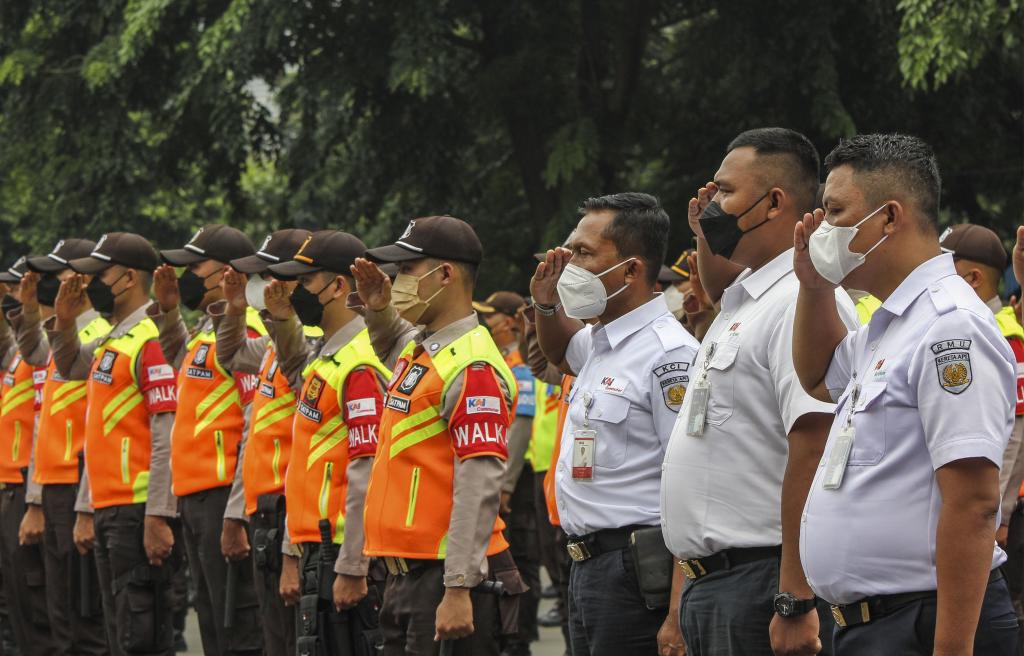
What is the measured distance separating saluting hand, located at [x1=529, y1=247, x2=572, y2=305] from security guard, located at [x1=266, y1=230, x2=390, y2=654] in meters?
1.08

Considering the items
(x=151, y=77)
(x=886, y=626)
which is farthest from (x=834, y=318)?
(x=151, y=77)

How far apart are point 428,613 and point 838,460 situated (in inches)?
95.2

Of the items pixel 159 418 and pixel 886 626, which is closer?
pixel 886 626

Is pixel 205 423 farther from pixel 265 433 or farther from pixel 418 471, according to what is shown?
pixel 418 471

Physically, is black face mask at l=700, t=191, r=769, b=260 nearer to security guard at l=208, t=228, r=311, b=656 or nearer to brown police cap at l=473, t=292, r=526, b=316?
security guard at l=208, t=228, r=311, b=656

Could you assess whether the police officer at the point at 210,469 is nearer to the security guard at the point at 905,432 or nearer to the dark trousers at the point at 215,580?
the dark trousers at the point at 215,580

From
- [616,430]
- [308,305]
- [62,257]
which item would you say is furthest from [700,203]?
[62,257]

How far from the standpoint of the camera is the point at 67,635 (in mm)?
9555

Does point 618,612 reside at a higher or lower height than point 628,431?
lower

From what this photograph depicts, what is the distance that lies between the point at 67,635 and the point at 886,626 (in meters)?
6.94

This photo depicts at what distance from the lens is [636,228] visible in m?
5.73

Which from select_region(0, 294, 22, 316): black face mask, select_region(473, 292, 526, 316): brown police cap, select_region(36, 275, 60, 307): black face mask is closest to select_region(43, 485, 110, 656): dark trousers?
select_region(36, 275, 60, 307): black face mask

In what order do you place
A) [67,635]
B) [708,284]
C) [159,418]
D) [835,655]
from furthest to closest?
[67,635], [159,418], [708,284], [835,655]

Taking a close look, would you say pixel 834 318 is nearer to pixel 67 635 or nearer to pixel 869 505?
pixel 869 505
